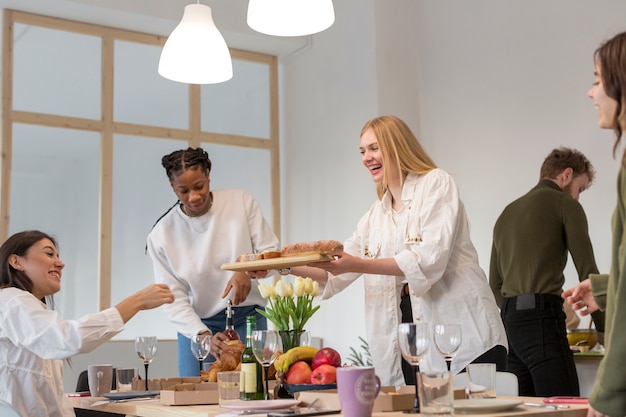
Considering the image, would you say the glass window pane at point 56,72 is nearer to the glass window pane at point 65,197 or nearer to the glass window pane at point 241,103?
the glass window pane at point 65,197

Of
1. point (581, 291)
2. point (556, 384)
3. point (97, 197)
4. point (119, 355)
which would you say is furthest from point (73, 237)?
point (581, 291)

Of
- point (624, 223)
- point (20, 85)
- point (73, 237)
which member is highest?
point (20, 85)

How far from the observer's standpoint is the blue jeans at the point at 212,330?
126 inches

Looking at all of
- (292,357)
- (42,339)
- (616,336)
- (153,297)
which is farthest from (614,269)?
(42,339)

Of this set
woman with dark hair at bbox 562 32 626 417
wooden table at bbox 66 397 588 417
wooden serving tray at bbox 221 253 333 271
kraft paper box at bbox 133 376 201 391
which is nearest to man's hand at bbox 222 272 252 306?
wooden serving tray at bbox 221 253 333 271

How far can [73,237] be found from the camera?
6371 millimetres

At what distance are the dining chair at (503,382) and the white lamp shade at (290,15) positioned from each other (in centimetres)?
138

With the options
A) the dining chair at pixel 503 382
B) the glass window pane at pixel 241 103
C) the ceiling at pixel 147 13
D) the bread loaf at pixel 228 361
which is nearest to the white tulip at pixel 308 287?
the bread loaf at pixel 228 361

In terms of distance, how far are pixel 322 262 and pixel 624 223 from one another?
107 cm

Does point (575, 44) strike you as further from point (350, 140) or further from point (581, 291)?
point (581, 291)

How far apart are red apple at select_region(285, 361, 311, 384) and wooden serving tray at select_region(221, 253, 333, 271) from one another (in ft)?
1.28

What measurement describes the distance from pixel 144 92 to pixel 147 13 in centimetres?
68

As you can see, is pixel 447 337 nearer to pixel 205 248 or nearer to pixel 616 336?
pixel 616 336

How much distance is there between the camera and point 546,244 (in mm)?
3488
